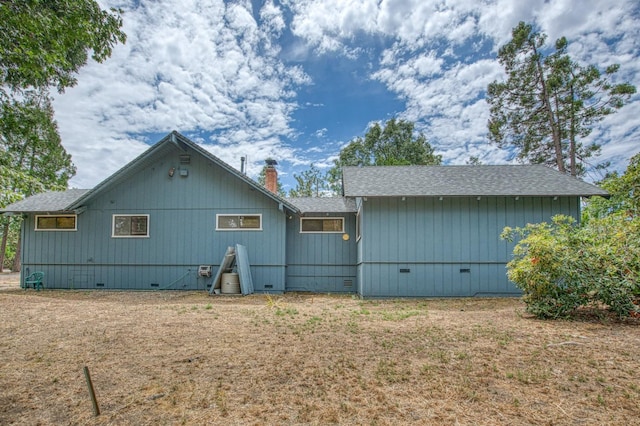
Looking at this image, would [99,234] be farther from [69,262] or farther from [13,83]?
[13,83]

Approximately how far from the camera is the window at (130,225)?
11.0 meters

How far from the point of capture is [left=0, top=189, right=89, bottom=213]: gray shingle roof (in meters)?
11.0

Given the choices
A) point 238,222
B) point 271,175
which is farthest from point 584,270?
point 271,175

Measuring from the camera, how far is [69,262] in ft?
36.4

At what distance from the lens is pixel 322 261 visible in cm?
1124

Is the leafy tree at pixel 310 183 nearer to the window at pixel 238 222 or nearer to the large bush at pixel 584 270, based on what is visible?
the window at pixel 238 222

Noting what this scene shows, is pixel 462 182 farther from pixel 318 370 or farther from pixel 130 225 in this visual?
pixel 130 225

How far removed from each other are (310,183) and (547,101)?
22561 millimetres

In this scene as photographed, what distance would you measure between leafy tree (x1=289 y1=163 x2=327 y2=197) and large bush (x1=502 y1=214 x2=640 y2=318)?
94.8 ft

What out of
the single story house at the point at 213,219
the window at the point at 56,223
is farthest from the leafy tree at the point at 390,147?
the window at the point at 56,223

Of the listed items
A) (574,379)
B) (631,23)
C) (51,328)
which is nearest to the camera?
(574,379)

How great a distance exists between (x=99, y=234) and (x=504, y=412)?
1209cm

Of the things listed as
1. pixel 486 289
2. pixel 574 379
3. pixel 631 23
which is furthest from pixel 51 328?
pixel 631 23

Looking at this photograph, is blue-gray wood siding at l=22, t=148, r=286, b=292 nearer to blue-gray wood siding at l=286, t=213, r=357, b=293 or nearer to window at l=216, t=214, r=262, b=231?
window at l=216, t=214, r=262, b=231
